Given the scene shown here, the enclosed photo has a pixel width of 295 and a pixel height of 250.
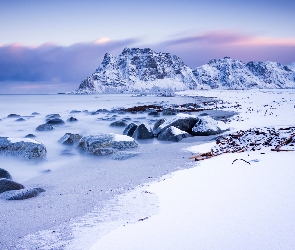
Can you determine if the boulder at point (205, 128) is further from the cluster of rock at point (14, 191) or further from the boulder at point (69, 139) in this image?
the cluster of rock at point (14, 191)

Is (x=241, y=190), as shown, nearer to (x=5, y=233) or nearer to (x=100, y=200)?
(x=100, y=200)

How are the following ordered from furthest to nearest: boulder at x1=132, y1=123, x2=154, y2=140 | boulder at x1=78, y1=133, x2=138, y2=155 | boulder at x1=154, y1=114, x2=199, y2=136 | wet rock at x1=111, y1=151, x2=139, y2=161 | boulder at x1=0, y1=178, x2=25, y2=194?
boulder at x1=154, y1=114, x2=199, y2=136 < boulder at x1=132, y1=123, x2=154, y2=140 < boulder at x1=78, y1=133, x2=138, y2=155 < wet rock at x1=111, y1=151, x2=139, y2=161 < boulder at x1=0, y1=178, x2=25, y2=194

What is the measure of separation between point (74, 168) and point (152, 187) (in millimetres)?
2899

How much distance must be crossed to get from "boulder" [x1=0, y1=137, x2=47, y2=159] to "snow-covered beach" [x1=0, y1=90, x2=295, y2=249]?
2040 mm

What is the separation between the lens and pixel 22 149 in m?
8.10

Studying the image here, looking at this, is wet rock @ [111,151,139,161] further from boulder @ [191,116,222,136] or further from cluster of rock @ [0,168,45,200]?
boulder @ [191,116,222,136]

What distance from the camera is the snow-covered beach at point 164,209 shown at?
2.59m

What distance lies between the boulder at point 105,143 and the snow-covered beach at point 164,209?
2.33 m

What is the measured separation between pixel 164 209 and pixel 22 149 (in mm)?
6023

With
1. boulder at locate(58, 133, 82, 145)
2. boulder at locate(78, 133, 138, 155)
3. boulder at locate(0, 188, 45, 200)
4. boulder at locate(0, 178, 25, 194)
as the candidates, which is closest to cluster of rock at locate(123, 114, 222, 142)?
boulder at locate(78, 133, 138, 155)

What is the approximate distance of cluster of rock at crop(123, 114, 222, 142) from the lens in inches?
418

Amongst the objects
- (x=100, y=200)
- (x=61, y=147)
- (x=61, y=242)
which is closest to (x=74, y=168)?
(x=100, y=200)

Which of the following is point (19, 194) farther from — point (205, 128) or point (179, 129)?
point (205, 128)

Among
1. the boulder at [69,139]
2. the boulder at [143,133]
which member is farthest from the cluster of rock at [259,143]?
the boulder at [69,139]
